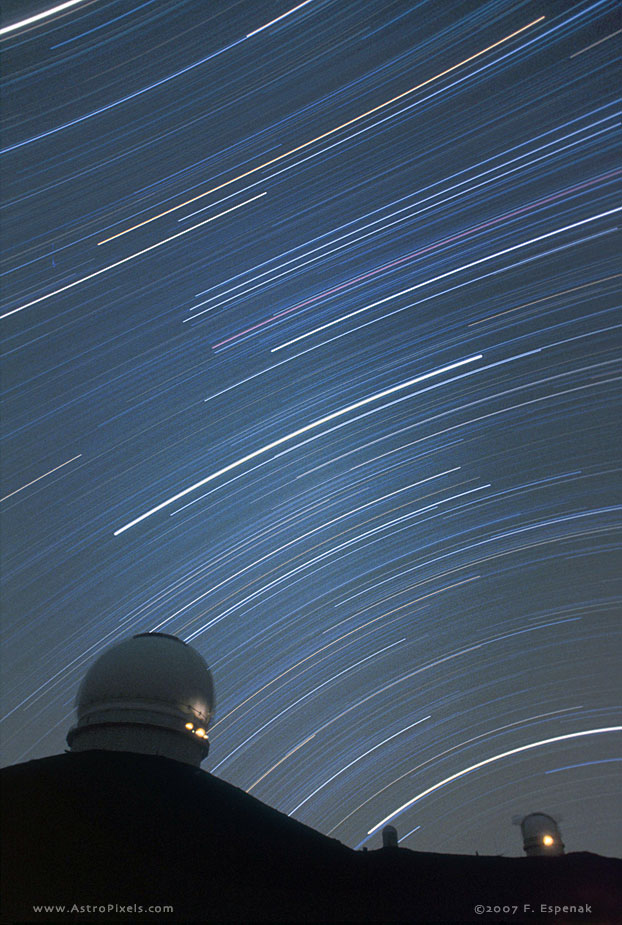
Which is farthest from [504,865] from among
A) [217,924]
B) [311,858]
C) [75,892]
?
[75,892]

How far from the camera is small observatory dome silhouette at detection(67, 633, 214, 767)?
12.9m

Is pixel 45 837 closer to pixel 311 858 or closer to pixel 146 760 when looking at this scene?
pixel 146 760

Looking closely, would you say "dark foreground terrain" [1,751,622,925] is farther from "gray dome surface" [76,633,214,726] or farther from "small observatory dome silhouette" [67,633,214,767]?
"gray dome surface" [76,633,214,726]

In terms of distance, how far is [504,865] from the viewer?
1135 centimetres

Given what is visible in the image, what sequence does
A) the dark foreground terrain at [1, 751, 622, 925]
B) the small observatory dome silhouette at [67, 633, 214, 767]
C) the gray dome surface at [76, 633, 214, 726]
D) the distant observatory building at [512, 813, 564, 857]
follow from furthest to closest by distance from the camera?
the distant observatory building at [512, 813, 564, 857], the gray dome surface at [76, 633, 214, 726], the small observatory dome silhouette at [67, 633, 214, 767], the dark foreground terrain at [1, 751, 622, 925]

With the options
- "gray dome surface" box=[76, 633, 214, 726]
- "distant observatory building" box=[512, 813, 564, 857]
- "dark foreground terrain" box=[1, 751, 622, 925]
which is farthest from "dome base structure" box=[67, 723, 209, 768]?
"distant observatory building" box=[512, 813, 564, 857]

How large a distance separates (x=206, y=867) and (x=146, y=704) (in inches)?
168

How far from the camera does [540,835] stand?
15.5 metres

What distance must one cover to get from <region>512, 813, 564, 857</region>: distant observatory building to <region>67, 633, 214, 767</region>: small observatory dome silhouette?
8.28 metres

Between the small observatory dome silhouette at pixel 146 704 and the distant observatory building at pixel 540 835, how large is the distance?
8.28 meters

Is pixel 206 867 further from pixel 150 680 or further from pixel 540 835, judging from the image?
pixel 540 835

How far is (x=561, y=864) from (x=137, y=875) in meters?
7.31

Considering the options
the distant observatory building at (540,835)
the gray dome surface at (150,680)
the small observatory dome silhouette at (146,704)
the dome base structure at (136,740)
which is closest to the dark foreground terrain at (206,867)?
the dome base structure at (136,740)

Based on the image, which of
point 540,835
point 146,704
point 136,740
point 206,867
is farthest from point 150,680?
point 540,835
